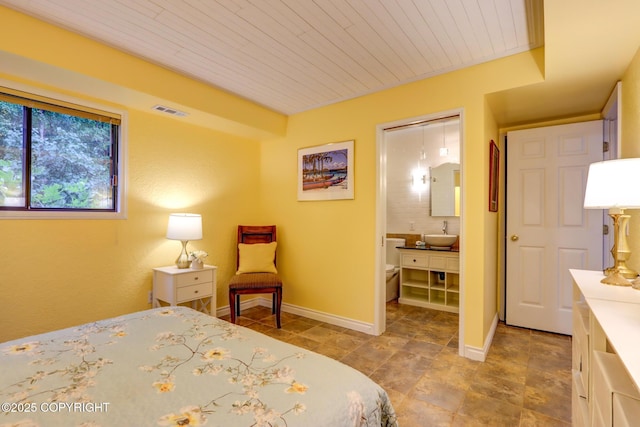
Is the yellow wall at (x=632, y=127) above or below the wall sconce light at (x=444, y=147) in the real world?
below

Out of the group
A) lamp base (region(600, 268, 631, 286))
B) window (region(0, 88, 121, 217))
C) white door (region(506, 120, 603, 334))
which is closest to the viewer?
lamp base (region(600, 268, 631, 286))

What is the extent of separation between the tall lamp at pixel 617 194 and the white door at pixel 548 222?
5.48ft

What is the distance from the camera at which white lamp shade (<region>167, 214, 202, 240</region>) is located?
290cm

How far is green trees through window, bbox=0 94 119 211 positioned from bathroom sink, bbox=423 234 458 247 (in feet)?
12.1

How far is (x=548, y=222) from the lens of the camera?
10.2ft

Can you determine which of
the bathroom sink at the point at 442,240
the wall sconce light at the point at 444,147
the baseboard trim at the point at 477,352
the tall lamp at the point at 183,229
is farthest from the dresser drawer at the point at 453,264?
the tall lamp at the point at 183,229

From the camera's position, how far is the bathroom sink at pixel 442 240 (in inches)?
156

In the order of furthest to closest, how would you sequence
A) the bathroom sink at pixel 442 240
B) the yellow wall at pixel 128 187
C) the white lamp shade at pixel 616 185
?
the bathroom sink at pixel 442 240 → the yellow wall at pixel 128 187 → the white lamp shade at pixel 616 185

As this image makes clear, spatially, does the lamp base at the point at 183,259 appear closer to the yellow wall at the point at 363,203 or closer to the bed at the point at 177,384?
the yellow wall at the point at 363,203

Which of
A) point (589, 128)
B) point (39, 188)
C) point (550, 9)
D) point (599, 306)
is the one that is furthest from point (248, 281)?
point (589, 128)

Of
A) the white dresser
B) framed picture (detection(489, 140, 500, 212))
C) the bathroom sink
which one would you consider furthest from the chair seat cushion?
the white dresser

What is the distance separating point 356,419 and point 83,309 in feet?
8.73

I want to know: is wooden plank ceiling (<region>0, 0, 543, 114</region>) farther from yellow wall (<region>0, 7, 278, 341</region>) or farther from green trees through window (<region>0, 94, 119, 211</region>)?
green trees through window (<region>0, 94, 119, 211</region>)

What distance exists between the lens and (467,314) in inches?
102
